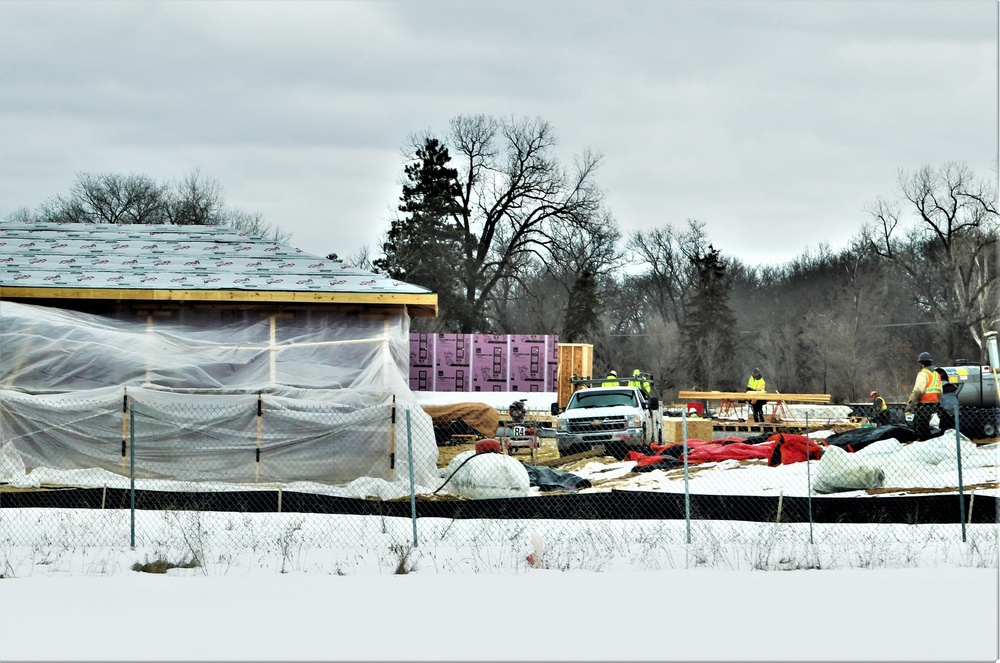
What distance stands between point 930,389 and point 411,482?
1206 cm

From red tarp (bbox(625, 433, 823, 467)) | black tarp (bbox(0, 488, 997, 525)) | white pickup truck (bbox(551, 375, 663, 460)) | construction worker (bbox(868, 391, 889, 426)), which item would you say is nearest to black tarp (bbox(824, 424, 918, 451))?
red tarp (bbox(625, 433, 823, 467))

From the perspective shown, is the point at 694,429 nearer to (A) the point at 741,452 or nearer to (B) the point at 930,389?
(A) the point at 741,452

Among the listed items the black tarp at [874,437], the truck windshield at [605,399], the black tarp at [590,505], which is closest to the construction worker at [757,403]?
the truck windshield at [605,399]

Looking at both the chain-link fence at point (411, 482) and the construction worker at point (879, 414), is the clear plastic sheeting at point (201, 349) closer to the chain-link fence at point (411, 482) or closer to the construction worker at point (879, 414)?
the chain-link fence at point (411, 482)

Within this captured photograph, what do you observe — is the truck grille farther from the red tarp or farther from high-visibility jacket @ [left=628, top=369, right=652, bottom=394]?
high-visibility jacket @ [left=628, top=369, right=652, bottom=394]

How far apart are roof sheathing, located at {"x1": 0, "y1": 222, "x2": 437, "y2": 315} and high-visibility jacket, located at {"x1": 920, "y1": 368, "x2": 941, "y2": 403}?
30.4ft

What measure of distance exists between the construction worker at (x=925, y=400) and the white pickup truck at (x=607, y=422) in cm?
512

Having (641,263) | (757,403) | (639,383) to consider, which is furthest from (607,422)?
(641,263)

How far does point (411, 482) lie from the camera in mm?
11742

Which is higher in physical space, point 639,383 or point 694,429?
point 639,383

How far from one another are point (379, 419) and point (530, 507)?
15.3 ft

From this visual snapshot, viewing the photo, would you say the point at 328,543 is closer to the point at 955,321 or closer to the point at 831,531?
the point at 831,531

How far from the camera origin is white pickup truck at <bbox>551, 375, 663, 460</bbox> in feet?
75.3

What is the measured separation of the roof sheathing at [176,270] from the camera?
807 inches
